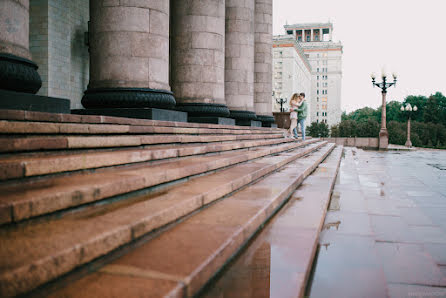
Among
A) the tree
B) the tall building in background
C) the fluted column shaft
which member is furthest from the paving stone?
the tall building in background

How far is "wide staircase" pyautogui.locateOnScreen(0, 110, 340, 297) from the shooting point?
1851 mm

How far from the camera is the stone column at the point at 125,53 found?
7.24 metres

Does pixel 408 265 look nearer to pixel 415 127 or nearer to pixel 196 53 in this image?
pixel 196 53

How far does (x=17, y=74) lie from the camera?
4547mm

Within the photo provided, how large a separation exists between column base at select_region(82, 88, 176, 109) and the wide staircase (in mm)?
2404

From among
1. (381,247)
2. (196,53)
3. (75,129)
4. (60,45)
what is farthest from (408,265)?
(60,45)

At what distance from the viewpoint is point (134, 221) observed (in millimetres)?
2504

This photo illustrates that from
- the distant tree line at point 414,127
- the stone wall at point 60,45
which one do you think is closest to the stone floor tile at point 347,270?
the stone wall at point 60,45

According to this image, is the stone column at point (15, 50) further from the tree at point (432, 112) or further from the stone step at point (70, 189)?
the tree at point (432, 112)

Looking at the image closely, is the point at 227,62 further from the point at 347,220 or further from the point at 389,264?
the point at 389,264

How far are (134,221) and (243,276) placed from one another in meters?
0.80

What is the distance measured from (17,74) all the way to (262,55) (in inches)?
640

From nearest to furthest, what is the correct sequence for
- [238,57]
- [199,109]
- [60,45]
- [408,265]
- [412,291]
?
1. [412,291]
2. [408,265]
3. [199,109]
4. [60,45]
5. [238,57]

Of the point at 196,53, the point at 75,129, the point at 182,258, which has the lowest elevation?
the point at 182,258
